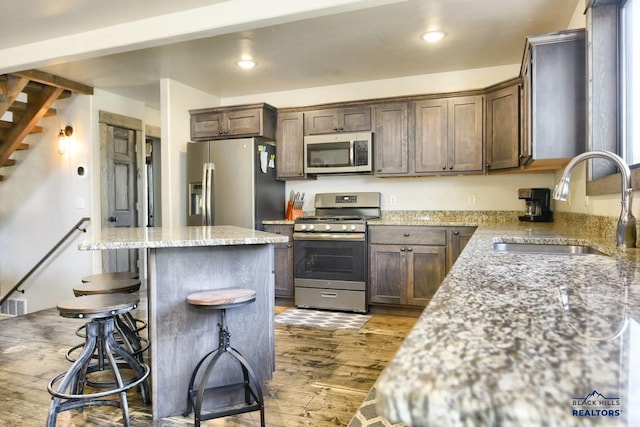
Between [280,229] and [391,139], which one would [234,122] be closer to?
[280,229]

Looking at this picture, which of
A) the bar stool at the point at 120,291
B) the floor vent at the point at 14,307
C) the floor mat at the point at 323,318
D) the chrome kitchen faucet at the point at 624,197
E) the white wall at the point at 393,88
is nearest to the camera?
the chrome kitchen faucet at the point at 624,197

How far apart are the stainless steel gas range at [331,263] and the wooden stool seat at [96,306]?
2.42 meters

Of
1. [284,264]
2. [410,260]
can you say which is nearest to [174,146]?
[284,264]

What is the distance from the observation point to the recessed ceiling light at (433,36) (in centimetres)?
337

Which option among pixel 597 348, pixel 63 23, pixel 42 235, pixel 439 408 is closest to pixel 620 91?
pixel 597 348

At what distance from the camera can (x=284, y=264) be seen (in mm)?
4566

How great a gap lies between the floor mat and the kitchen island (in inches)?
56.9

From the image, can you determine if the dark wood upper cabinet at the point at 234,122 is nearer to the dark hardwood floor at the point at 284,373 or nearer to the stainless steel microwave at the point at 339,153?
the stainless steel microwave at the point at 339,153

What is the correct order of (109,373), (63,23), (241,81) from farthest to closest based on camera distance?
(241,81) < (63,23) < (109,373)

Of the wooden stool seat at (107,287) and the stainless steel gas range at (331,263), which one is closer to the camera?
the wooden stool seat at (107,287)

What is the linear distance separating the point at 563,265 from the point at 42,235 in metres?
Answer: 5.60

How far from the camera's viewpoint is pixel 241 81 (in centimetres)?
469

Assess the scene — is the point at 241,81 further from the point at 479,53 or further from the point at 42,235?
the point at 42,235

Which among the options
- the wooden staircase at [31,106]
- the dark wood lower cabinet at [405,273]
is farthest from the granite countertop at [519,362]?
the wooden staircase at [31,106]
